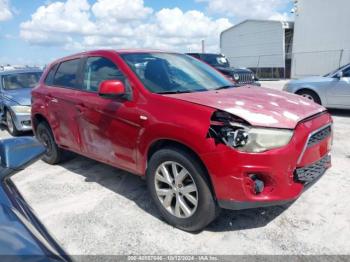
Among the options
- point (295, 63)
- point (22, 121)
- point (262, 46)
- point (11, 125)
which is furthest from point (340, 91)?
point (262, 46)

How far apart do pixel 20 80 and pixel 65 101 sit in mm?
5084

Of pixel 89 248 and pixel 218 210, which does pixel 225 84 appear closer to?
pixel 218 210

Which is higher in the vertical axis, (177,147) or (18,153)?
(18,153)

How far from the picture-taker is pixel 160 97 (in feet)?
10.4

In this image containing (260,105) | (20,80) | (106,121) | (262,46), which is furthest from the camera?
(262,46)

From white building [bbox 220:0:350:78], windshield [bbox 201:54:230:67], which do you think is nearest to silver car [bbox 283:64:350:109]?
windshield [bbox 201:54:230:67]

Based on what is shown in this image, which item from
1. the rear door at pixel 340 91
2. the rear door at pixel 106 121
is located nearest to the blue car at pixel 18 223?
the rear door at pixel 106 121

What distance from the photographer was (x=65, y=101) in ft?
14.5

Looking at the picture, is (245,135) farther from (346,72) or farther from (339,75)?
(346,72)

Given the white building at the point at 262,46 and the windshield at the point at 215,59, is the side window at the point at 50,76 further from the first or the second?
the white building at the point at 262,46

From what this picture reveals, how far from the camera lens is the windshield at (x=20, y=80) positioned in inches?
330

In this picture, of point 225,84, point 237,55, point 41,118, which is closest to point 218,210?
point 225,84

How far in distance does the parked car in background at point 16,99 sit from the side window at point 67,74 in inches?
119

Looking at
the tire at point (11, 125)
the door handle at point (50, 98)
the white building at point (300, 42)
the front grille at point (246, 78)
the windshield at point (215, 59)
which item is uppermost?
the white building at point (300, 42)
